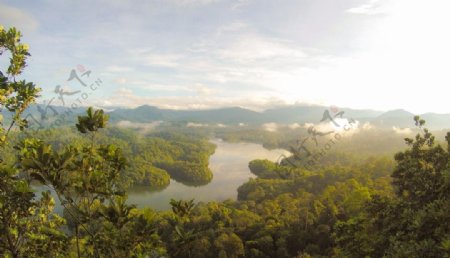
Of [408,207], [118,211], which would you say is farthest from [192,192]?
[118,211]

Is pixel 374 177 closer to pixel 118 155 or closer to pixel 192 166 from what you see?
pixel 192 166

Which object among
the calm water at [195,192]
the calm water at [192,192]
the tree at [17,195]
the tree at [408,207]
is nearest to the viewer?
the tree at [17,195]

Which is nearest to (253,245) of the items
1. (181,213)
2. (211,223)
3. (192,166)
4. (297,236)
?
(297,236)

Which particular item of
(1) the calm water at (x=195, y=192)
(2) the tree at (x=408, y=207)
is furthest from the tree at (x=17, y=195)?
(1) the calm water at (x=195, y=192)

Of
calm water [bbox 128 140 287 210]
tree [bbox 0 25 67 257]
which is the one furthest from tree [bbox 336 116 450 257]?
calm water [bbox 128 140 287 210]

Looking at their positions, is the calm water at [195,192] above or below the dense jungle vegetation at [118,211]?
below

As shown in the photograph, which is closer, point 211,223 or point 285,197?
point 211,223

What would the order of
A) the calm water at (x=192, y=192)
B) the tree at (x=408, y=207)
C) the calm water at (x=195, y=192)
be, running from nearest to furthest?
1. the tree at (x=408, y=207)
2. the calm water at (x=192, y=192)
3. the calm water at (x=195, y=192)

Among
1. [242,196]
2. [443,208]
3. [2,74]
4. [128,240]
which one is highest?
[2,74]

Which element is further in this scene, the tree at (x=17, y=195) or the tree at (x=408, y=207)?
the tree at (x=408, y=207)

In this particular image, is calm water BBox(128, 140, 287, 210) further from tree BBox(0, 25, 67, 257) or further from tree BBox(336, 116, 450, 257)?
tree BBox(0, 25, 67, 257)

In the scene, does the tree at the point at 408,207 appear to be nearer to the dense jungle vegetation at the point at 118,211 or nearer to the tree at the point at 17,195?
the dense jungle vegetation at the point at 118,211
